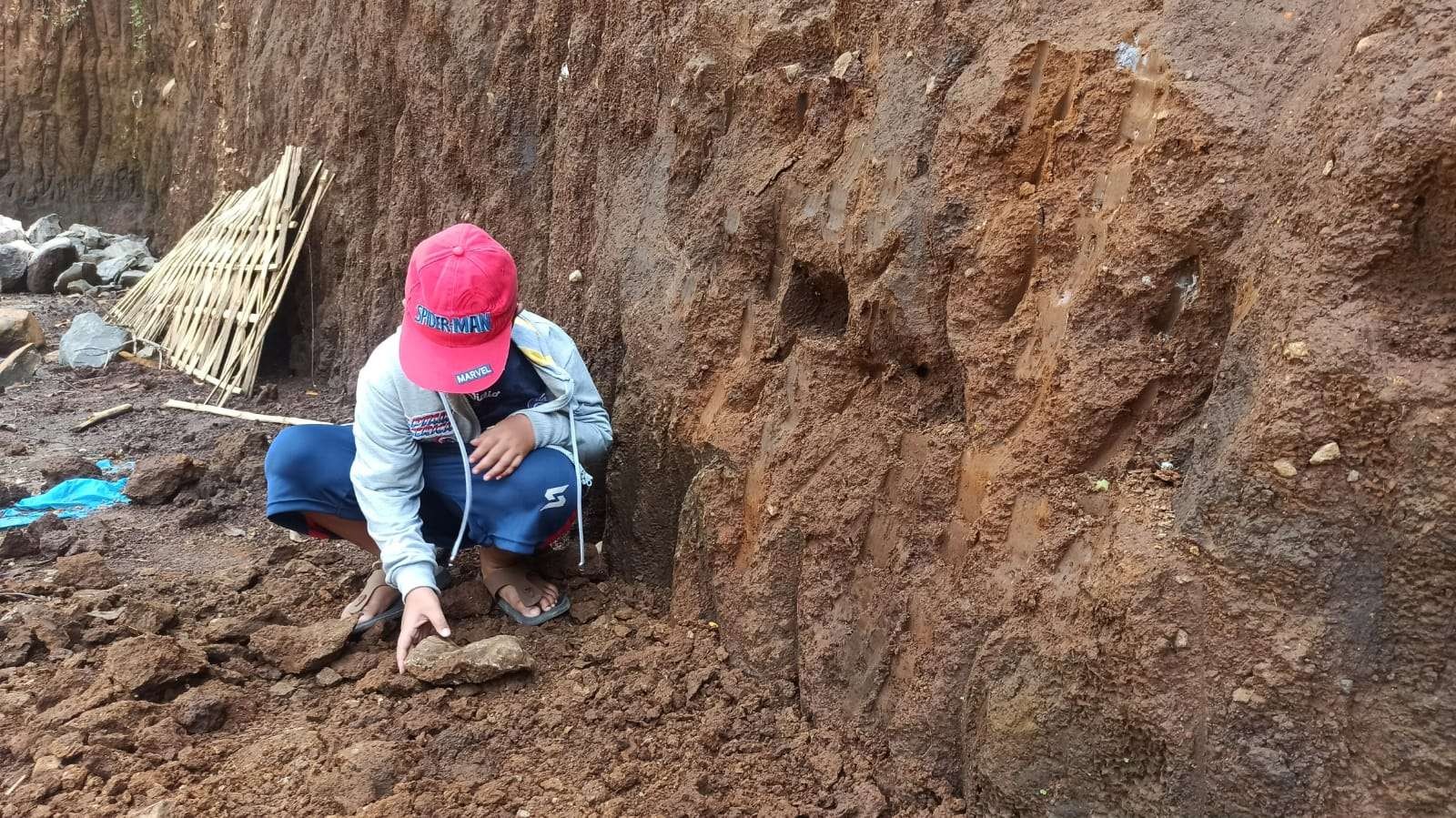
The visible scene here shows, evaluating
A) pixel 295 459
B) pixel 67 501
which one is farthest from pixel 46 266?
pixel 295 459

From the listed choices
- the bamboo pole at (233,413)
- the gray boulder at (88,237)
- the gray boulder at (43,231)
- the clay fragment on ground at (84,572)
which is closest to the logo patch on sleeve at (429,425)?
the clay fragment on ground at (84,572)

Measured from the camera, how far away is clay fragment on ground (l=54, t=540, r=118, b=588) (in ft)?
9.02

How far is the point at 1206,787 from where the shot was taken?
1.48 m

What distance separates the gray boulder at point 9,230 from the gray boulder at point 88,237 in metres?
0.27

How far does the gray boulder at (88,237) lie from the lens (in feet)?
24.4

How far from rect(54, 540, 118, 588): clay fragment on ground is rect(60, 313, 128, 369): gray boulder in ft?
8.60

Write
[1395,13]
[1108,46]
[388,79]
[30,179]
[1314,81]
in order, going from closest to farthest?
[1395,13]
[1314,81]
[1108,46]
[388,79]
[30,179]

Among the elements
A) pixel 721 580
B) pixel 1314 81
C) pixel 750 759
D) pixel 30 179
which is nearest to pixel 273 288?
pixel 721 580

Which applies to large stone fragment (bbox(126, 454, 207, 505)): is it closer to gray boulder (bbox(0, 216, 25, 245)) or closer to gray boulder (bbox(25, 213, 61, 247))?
gray boulder (bbox(0, 216, 25, 245))

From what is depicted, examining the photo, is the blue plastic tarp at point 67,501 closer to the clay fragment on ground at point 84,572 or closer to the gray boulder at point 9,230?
the clay fragment on ground at point 84,572

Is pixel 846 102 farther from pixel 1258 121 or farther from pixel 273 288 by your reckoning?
pixel 273 288

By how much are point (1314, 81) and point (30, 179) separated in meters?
9.53

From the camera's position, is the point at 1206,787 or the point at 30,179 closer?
the point at 1206,787

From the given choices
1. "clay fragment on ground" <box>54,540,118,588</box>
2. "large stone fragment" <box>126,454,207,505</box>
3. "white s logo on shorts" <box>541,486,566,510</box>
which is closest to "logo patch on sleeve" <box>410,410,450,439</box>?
"white s logo on shorts" <box>541,486,566,510</box>
